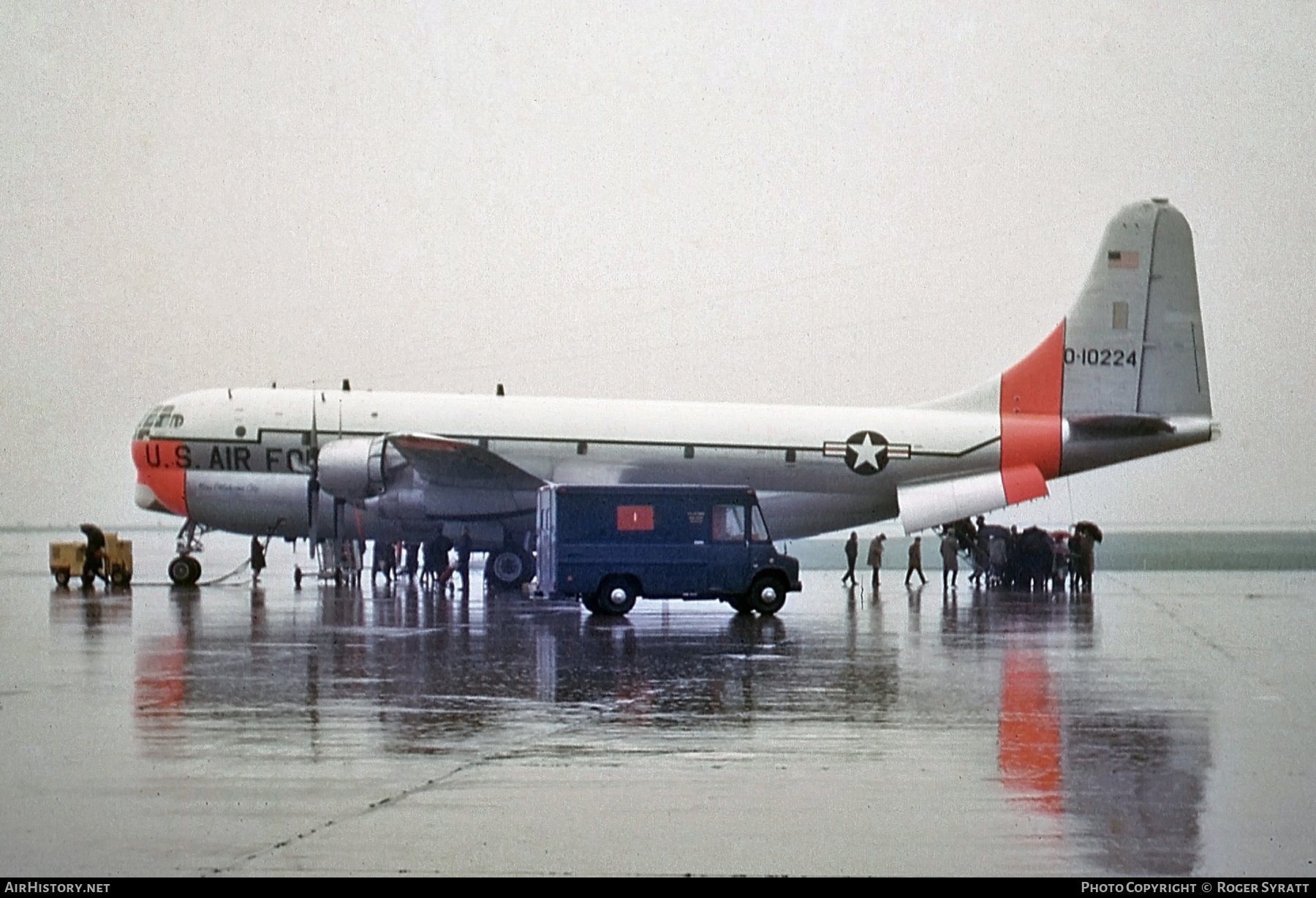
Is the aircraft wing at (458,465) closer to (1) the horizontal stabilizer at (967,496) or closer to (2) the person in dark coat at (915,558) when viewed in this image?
(1) the horizontal stabilizer at (967,496)

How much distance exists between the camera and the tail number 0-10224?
38.5m

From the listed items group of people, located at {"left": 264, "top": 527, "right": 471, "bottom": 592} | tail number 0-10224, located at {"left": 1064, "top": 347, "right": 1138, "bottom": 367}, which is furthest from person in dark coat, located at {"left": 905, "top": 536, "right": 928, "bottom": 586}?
group of people, located at {"left": 264, "top": 527, "right": 471, "bottom": 592}

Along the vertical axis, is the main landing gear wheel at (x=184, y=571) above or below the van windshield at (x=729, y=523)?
below

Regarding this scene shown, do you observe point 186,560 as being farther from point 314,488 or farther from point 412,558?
point 412,558

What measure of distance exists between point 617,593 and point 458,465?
940cm

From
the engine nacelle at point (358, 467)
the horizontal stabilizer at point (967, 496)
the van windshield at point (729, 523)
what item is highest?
the engine nacelle at point (358, 467)

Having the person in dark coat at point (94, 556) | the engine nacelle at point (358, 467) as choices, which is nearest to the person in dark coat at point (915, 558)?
the engine nacelle at point (358, 467)

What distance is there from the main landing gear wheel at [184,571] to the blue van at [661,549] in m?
13.3

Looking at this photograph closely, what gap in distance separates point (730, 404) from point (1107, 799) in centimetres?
2945

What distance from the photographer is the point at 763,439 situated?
38781 millimetres

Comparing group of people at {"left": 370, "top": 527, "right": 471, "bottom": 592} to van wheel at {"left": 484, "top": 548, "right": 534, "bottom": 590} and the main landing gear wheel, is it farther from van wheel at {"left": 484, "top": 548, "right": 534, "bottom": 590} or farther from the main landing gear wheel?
the main landing gear wheel

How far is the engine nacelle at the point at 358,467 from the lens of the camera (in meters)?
36.8

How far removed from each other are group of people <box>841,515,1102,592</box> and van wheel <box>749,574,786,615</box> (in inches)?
500
